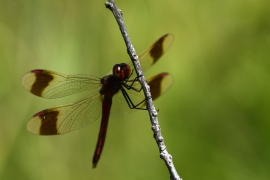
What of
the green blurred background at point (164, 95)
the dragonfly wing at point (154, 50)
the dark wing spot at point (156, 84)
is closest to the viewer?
the dragonfly wing at point (154, 50)

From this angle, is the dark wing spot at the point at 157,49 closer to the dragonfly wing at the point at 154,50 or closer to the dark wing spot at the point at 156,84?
the dragonfly wing at the point at 154,50

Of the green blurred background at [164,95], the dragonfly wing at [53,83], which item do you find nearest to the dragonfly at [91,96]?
the dragonfly wing at [53,83]

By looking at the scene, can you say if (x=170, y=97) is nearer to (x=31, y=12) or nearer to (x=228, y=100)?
(x=228, y=100)

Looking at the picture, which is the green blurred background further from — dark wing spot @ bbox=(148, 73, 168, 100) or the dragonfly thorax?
the dragonfly thorax

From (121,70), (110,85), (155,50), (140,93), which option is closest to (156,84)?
(140,93)

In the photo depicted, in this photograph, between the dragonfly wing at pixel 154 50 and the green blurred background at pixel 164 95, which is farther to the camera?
the green blurred background at pixel 164 95

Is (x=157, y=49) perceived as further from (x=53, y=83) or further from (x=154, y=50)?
(x=53, y=83)

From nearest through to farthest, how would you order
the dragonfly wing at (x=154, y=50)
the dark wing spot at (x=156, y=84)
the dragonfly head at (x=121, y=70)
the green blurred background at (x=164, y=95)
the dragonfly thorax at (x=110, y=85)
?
the dragonfly head at (x=121, y=70) → the dragonfly thorax at (x=110, y=85) → the dragonfly wing at (x=154, y=50) → the dark wing spot at (x=156, y=84) → the green blurred background at (x=164, y=95)

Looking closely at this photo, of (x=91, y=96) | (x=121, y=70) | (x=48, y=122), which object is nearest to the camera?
(x=121, y=70)
